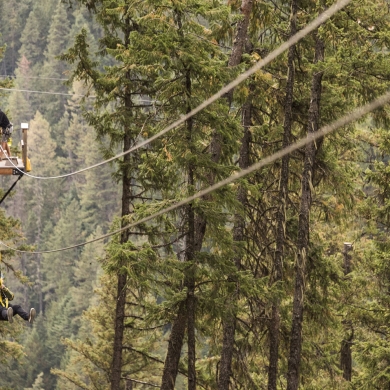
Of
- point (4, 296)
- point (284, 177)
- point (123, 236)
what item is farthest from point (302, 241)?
point (4, 296)

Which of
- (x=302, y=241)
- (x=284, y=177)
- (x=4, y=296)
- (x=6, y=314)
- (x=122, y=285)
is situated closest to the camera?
(x=6, y=314)

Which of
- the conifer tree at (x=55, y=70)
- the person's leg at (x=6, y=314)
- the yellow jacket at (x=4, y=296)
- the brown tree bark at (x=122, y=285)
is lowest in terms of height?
the person's leg at (x=6, y=314)

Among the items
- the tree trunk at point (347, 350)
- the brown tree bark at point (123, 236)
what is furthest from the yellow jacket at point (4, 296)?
the tree trunk at point (347, 350)

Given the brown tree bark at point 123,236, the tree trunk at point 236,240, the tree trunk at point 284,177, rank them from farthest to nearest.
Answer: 1. the brown tree bark at point 123,236
2. the tree trunk at point 236,240
3. the tree trunk at point 284,177

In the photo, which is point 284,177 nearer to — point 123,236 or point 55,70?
point 123,236

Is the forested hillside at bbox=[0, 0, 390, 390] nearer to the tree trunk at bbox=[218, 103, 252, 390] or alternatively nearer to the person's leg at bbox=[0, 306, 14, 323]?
the tree trunk at bbox=[218, 103, 252, 390]

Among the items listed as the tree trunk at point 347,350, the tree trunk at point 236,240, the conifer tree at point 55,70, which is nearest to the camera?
the tree trunk at point 236,240

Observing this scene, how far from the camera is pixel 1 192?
65.6 feet

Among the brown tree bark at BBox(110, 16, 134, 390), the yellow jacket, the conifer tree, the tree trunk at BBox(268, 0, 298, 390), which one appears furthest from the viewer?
the conifer tree

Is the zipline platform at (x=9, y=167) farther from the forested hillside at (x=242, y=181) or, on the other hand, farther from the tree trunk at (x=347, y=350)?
the tree trunk at (x=347, y=350)

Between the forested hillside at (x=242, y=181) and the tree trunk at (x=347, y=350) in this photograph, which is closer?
the forested hillside at (x=242, y=181)

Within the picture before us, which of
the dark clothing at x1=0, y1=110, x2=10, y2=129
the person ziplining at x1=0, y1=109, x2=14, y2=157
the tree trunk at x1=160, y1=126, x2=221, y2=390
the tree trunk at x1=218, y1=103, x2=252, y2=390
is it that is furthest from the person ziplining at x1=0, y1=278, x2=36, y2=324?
the tree trunk at x1=218, y1=103, x2=252, y2=390

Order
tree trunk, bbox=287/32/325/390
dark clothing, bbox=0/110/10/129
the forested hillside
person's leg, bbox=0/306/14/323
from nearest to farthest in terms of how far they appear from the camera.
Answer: the forested hillside < person's leg, bbox=0/306/14/323 < dark clothing, bbox=0/110/10/129 < tree trunk, bbox=287/32/325/390

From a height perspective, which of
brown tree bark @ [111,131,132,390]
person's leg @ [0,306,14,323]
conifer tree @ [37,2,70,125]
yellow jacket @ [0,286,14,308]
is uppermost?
conifer tree @ [37,2,70,125]
